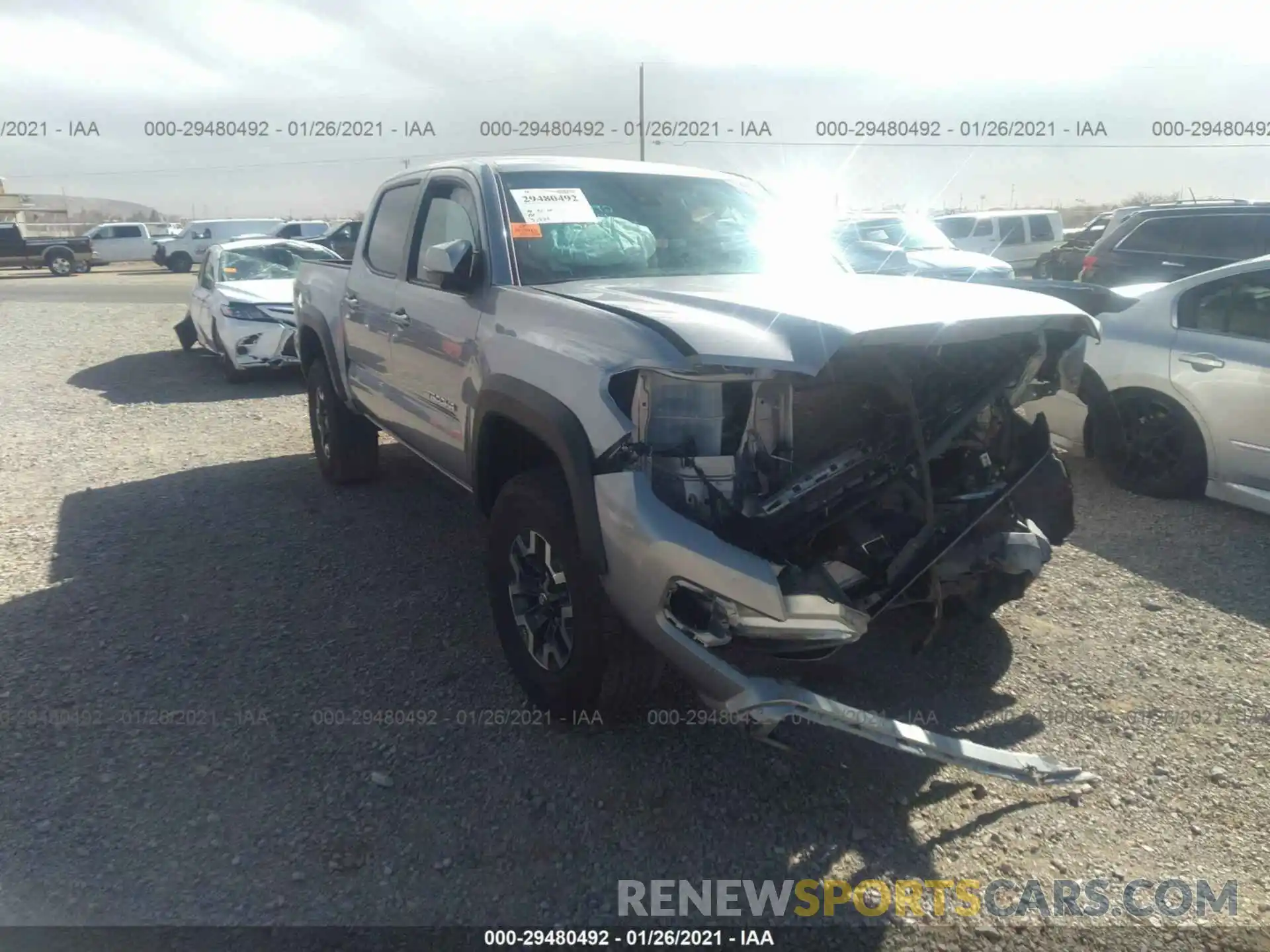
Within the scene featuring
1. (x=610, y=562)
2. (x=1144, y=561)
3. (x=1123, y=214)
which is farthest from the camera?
(x=1123, y=214)

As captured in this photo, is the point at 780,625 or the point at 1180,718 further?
the point at 1180,718

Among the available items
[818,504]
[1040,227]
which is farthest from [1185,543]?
[1040,227]

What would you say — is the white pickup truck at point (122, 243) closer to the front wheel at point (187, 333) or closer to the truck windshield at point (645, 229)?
the front wheel at point (187, 333)

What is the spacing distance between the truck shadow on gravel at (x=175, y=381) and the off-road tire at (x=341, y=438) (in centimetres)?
387

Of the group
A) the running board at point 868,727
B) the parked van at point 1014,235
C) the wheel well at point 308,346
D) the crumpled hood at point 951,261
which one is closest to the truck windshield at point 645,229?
the running board at point 868,727

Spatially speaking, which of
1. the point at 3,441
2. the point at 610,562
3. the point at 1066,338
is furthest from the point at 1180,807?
the point at 3,441

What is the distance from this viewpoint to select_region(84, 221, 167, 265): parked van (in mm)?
36562

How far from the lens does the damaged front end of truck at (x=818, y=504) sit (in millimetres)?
2775

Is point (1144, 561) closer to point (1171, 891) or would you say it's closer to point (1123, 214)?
point (1171, 891)

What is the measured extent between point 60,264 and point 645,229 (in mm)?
36238

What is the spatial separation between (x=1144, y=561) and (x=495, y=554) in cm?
334

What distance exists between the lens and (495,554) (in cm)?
367

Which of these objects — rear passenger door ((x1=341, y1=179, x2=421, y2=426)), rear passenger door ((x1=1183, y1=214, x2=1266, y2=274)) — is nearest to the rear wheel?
rear passenger door ((x1=341, y1=179, x2=421, y2=426))

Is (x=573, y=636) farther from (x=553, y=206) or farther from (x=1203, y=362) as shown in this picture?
(x=1203, y=362)
